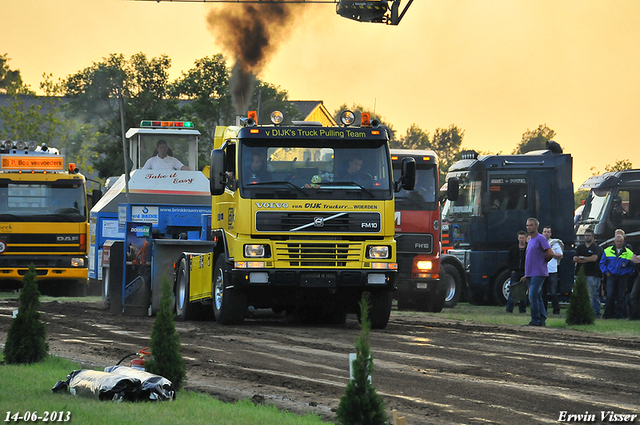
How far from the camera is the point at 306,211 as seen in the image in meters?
14.6

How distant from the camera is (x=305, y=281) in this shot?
14656mm

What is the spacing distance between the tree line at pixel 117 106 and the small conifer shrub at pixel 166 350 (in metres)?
38.4

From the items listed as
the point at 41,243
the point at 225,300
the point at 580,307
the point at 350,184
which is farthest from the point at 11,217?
the point at 580,307

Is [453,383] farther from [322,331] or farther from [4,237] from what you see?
[4,237]

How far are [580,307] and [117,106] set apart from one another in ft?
142

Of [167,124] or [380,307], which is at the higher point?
[167,124]

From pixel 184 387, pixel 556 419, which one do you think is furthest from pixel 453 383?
pixel 184 387

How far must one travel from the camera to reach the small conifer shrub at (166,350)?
817 centimetres

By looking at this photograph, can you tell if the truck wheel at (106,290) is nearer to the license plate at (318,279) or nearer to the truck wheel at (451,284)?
the license plate at (318,279)

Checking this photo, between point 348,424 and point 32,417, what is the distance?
2.64 meters

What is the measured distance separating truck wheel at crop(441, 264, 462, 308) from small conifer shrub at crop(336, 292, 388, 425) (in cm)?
1869

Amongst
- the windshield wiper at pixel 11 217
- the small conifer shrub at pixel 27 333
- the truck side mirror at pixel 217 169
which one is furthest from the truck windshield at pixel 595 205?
the small conifer shrub at pixel 27 333

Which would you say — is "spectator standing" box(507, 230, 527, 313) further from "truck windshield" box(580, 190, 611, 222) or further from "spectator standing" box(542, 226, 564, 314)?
"truck windshield" box(580, 190, 611, 222)

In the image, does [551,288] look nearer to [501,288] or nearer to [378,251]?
[501,288]
